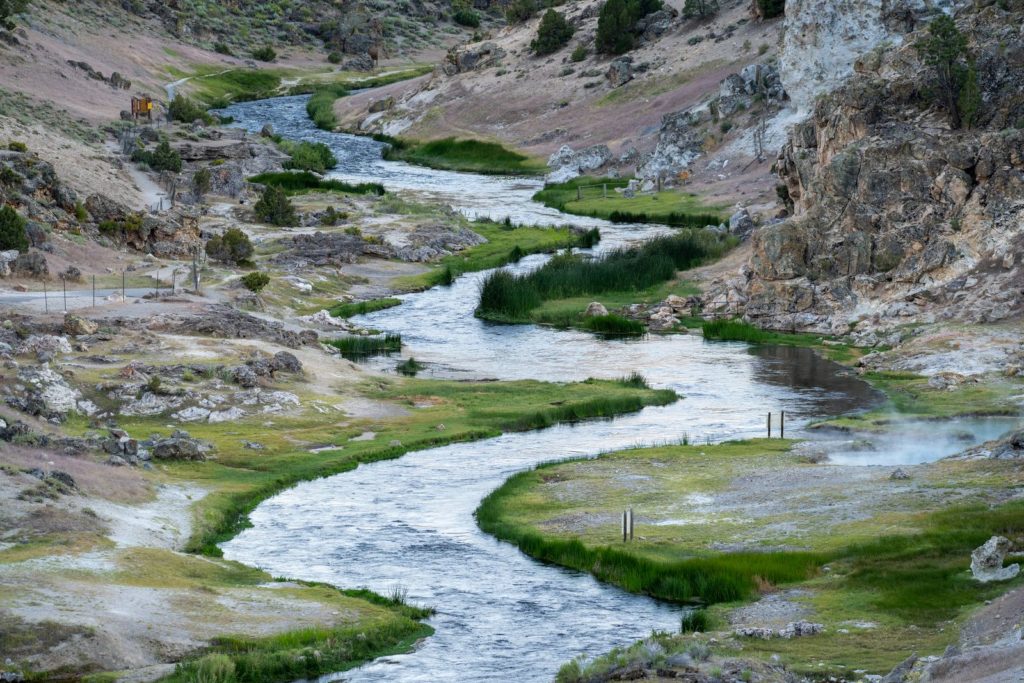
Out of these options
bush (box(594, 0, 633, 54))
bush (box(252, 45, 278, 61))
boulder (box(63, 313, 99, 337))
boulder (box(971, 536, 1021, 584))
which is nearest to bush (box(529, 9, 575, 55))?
bush (box(594, 0, 633, 54))

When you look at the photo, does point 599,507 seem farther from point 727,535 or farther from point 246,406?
point 246,406

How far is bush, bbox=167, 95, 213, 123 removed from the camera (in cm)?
13100

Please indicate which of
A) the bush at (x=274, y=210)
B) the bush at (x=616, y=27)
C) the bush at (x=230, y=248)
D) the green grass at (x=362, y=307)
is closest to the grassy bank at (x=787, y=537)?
the green grass at (x=362, y=307)

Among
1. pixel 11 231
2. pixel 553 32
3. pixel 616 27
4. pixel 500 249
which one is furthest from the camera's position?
pixel 553 32

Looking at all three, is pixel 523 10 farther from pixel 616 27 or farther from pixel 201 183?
pixel 201 183

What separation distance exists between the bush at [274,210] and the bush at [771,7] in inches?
1935

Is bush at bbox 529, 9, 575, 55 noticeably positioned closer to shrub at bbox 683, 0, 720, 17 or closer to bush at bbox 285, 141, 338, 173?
shrub at bbox 683, 0, 720, 17

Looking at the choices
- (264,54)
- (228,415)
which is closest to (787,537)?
(228,415)

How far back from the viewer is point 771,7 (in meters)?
125

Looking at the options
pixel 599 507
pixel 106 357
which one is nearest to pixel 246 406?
pixel 106 357

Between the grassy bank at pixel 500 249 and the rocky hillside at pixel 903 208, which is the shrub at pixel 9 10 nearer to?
the grassy bank at pixel 500 249

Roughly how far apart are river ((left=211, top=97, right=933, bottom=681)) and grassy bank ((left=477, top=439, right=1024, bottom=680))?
114 cm

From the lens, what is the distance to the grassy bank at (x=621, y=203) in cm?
9712

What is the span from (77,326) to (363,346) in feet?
45.6
